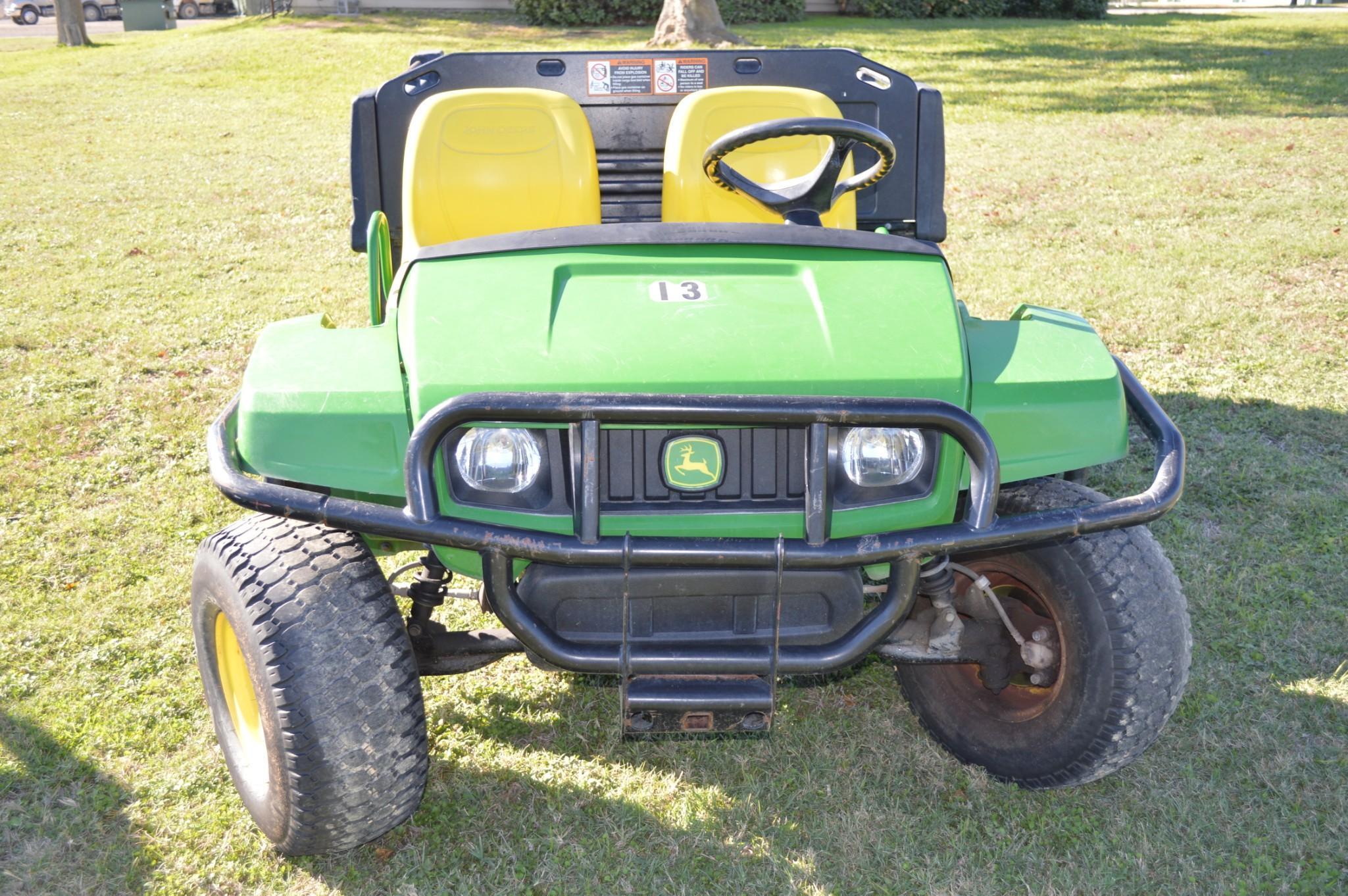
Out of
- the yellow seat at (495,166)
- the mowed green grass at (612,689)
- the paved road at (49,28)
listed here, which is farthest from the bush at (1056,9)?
the yellow seat at (495,166)

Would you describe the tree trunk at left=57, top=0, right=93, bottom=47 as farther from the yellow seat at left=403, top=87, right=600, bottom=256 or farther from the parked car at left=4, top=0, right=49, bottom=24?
the yellow seat at left=403, top=87, right=600, bottom=256

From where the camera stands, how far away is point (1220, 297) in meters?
6.67

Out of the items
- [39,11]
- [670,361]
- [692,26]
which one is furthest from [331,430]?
[39,11]

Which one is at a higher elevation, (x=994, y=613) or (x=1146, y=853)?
(x=994, y=613)

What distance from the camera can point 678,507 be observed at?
94.2 inches

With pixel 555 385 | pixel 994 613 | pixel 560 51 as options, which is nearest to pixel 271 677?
pixel 555 385

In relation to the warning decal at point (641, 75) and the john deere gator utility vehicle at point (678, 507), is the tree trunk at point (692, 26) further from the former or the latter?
the john deere gator utility vehicle at point (678, 507)

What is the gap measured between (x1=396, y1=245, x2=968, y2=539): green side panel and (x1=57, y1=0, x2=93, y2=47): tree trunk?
62.7 ft

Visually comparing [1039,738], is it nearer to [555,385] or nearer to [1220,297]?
[555,385]

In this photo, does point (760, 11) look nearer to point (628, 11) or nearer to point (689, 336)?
point (628, 11)

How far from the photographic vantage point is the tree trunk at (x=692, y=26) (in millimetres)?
15047

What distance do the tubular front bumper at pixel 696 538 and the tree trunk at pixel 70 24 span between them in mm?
19425

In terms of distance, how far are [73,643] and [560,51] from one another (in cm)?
253

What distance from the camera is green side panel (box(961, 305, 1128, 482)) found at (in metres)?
2.49
